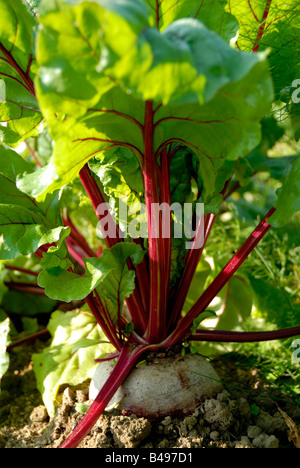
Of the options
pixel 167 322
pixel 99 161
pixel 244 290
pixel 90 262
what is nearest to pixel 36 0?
pixel 99 161

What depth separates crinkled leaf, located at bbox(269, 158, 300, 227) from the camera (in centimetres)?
93

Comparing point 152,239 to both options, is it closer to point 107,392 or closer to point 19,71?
point 107,392

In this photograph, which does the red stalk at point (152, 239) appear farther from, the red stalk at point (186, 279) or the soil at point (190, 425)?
the soil at point (190, 425)

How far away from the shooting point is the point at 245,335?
3.57ft

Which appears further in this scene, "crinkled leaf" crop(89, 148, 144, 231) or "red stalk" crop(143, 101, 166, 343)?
"crinkled leaf" crop(89, 148, 144, 231)

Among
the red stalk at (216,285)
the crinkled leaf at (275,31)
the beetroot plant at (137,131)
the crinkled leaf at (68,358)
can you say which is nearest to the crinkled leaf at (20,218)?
the beetroot plant at (137,131)

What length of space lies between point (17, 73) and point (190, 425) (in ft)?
2.88

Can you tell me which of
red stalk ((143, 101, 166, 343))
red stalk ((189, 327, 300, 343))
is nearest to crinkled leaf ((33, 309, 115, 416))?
red stalk ((143, 101, 166, 343))

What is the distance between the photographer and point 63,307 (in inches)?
69.0

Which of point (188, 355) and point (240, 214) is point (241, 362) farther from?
point (240, 214)

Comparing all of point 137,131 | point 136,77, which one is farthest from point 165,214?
point 136,77

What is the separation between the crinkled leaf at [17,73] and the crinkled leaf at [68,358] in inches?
19.1

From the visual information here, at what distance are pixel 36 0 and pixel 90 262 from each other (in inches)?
23.3

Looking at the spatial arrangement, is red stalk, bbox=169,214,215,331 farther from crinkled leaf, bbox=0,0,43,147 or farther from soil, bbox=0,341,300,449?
crinkled leaf, bbox=0,0,43,147
